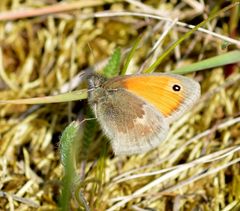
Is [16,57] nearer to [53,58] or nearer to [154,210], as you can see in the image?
[53,58]

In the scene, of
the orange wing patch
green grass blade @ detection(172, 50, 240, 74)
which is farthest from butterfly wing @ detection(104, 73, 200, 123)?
green grass blade @ detection(172, 50, 240, 74)

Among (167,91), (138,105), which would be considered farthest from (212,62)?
(138,105)

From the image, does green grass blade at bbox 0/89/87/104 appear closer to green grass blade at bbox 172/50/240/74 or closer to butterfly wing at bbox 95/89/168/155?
butterfly wing at bbox 95/89/168/155

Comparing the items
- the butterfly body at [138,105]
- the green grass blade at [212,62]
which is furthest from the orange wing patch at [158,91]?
the green grass blade at [212,62]

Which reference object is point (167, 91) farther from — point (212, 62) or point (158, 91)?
point (212, 62)

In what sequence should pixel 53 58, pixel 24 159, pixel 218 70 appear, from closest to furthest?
pixel 24 159, pixel 218 70, pixel 53 58

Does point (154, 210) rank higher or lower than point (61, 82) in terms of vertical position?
lower

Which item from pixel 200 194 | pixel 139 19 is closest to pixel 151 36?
pixel 139 19
